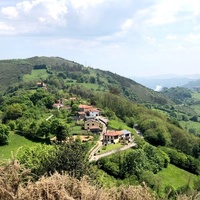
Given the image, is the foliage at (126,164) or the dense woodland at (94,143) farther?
the foliage at (126,164)

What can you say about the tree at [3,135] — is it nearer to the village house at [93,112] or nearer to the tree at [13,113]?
the tree at [13,113]

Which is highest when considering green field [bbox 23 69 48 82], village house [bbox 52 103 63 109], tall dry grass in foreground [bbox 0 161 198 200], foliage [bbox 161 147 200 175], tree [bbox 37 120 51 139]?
tall dry grass in foreground [bbox 0 161 198 200]

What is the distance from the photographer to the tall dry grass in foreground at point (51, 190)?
27.0 feet

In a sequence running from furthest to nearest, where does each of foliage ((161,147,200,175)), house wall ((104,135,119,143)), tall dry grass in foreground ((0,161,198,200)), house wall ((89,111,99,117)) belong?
house wall ((89,111,99,117))
house wall ((104,135,119,143))
foliage ((161,147,200,175))
tall dry grass in foreground ((0,161,198,200))

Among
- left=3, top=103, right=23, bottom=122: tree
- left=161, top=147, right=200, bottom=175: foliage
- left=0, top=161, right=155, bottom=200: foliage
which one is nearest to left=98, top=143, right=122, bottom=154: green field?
left=161, top=147, right=200, bottom=175: foliage

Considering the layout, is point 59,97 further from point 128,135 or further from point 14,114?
point 128,135

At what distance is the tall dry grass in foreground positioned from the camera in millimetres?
8227

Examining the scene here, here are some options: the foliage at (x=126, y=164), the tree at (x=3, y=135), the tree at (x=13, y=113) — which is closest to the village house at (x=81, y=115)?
the tree at (x=13, y=113)

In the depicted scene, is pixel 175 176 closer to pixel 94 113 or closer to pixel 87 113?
pixel 87 113

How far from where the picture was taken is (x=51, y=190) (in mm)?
8422

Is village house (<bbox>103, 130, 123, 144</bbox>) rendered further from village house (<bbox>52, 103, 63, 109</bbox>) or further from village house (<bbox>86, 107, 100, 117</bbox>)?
village house (<bbox>52, 103, 63, 109</bbox>)

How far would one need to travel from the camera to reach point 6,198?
8.17 m

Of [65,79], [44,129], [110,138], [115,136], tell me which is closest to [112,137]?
[110,138]

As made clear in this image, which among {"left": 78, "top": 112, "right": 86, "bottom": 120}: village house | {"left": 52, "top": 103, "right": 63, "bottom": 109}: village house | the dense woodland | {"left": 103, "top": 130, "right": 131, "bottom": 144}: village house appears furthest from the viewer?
{"left": 52, "top": 103, "right": 63, "bottom": 109}: village house
